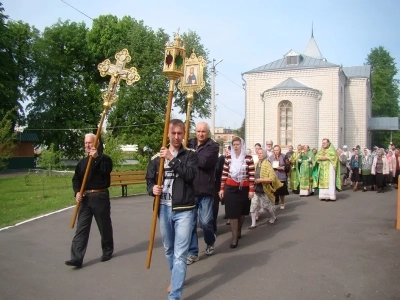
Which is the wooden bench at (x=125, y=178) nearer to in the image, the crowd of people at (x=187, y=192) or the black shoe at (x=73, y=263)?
the crowd of people at (x=187, y=192)

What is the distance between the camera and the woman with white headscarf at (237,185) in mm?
7293

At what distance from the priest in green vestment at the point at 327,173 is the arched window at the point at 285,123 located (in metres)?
15.7

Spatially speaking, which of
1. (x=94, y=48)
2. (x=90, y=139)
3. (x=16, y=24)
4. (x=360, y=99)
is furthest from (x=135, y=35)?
(x=90, y=139)

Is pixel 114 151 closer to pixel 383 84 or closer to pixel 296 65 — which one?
pixel 296 65

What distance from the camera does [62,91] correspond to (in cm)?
4069

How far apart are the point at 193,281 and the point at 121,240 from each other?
270cm

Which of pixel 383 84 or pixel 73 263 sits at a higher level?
pixel 383 84

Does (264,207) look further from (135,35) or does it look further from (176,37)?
(135,35)

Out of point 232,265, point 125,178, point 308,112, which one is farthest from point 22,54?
point 232,265

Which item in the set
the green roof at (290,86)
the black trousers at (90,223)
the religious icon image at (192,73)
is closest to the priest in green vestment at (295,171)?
the religious icon image at (192,73)

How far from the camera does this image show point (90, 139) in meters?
6.33

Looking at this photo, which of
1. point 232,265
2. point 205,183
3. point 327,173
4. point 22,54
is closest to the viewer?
point 232,265

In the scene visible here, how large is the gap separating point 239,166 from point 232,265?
1.97m

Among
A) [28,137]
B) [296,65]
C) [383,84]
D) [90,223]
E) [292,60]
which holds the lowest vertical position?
[90,223]
